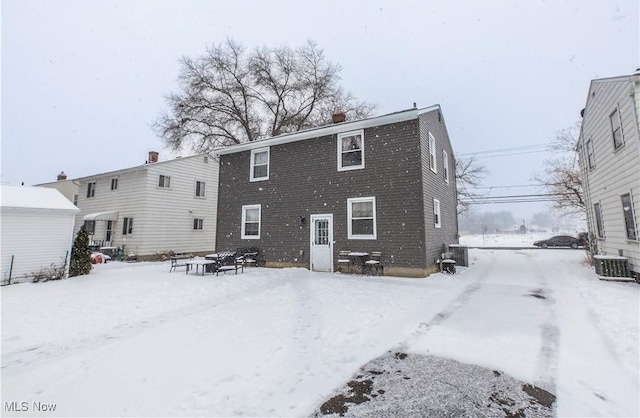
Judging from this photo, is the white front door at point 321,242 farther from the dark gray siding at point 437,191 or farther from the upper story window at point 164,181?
the upper story window at point 164,181

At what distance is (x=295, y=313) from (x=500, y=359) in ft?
12.4

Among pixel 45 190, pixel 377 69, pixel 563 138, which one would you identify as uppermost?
pixel 377 69

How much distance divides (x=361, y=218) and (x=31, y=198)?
12949 mm

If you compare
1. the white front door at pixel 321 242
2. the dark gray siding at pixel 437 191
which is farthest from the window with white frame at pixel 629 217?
the white front door at pixel 321 242

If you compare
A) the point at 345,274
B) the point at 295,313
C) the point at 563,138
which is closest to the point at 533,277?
the point at 345,274

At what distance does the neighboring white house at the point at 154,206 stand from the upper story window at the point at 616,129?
21753 mm

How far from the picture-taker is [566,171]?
2150cm

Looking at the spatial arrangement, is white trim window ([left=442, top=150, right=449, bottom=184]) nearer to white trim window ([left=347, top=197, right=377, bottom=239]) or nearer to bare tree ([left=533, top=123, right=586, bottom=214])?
white trim window ([left=347, top=197, right=377, bottom=239])

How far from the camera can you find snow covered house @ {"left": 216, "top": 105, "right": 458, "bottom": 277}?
11.1 metres

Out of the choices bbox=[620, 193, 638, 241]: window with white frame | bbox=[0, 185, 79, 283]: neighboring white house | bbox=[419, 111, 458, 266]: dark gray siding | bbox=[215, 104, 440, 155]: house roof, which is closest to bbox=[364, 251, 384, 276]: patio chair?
bbox=[419, 111, 458, 266]: dark gray siding

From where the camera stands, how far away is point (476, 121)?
8750 cm

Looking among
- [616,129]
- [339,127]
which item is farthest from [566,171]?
[339,127]

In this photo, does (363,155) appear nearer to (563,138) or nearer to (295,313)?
(295,313)

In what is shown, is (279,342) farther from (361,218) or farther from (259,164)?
(259,164)
